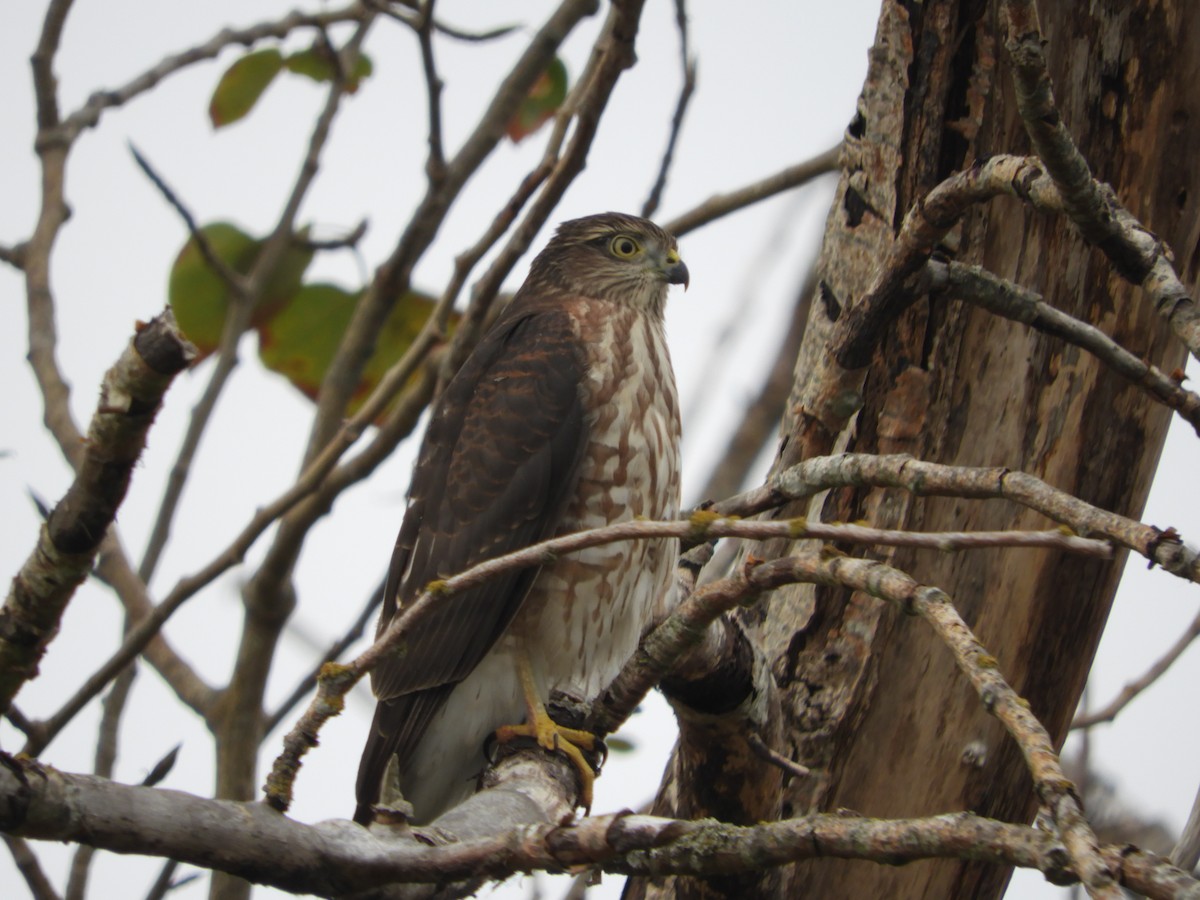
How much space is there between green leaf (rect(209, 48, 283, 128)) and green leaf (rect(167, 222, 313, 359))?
462mm

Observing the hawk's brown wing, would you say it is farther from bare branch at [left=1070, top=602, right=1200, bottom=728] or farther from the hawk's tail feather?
bare branch at [left=1070, top=602, right=1200, bottom=728]

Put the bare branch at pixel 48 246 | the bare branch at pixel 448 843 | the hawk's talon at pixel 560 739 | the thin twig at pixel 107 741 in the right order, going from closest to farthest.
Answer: the bare branch at pixel 448 843, the hawk's talon at pixel 560 739, the thin twig at pixel 107 741, the bare branch at pixel 48 246

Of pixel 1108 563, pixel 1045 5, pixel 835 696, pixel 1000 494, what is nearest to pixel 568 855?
pixel 1000 494

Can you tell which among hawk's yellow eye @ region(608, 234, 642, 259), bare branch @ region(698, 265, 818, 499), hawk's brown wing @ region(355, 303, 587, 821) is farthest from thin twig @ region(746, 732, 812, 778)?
bare branch @ region(698, 265, 818, 499)

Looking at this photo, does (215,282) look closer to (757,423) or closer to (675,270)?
(675,270)

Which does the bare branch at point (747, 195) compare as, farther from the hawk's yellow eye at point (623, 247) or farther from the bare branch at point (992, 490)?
the bare branch at point (992, 490)

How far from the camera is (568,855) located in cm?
185

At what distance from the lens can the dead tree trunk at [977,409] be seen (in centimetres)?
330

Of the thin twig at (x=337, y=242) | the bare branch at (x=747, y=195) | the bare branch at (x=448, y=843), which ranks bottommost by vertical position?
the bare branch at (x=448, y=843)

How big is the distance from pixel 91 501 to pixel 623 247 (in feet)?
11.3

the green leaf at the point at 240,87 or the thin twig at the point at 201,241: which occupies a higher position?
the green leaf at the point at 240,87

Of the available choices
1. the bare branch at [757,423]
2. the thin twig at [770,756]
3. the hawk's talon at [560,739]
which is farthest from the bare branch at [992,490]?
the bare branch at [757,423]

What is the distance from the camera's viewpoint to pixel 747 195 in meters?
5.10

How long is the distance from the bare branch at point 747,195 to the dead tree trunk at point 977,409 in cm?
169
